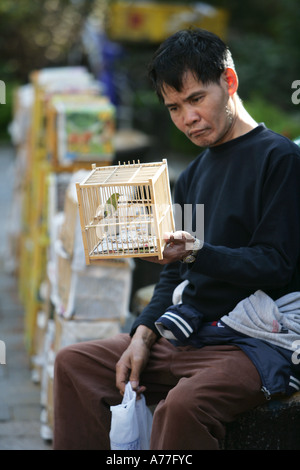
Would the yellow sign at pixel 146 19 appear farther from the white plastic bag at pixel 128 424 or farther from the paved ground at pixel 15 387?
the white plastic bag at pixel 128 424

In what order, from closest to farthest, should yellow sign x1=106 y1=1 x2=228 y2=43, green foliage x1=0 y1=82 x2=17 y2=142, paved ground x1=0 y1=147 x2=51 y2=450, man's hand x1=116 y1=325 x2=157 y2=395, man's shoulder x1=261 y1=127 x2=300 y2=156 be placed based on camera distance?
man's shoulder x1=261 y1=127 x2=300 y2=156
man's hand x1=116 y1=325 x2=157 y2=395
paved ground x1=0 y1=147 x2=51 y2=450
yellow sign x1=106 y1=1 x2=228 y2=43
green foliage x1=0 y1=82 x2=17 y2=142

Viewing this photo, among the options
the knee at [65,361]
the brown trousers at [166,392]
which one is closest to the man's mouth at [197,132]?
the brown trousers at [166,392]

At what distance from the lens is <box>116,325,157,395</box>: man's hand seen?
232 centimetres

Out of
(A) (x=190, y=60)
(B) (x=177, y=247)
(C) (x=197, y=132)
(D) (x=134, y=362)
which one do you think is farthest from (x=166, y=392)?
(A) (x=190, y=60)

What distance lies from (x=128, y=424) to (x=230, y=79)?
120 cm

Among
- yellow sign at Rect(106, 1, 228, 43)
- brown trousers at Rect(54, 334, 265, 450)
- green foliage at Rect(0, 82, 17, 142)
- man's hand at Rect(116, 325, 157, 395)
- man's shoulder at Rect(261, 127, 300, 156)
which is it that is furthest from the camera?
green foliage at Rect(0, 82, 17, 142)

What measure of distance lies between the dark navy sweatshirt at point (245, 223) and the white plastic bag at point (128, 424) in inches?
12.0

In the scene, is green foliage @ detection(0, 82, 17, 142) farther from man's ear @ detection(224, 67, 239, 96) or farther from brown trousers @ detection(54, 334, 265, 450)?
man's ear @ detection(224, 67, 239, 96)

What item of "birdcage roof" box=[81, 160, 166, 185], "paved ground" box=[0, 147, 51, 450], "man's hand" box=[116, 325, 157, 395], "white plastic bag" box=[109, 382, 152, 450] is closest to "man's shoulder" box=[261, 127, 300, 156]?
"birdcage roof" box=[81, 160, 166, 185]

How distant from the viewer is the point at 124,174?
221cm

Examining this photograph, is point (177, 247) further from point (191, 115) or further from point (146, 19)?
point (146, 19)

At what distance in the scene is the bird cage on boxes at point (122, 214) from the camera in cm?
203

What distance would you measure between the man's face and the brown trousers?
2.37 feet
